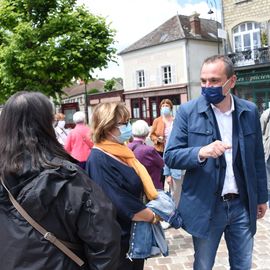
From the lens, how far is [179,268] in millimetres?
4523

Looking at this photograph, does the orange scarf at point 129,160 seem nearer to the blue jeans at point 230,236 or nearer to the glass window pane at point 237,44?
the blue jeans at point 230,236

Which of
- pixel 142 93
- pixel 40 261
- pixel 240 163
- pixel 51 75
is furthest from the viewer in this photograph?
pixel 142 93

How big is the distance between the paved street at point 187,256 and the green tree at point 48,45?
9602 millimetres

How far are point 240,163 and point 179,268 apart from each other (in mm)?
2112

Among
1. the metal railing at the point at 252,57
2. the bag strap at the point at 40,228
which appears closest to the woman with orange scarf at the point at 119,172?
the bag strap at the point at 40,228

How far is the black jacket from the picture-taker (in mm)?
1858

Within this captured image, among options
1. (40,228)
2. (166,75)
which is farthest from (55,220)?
(166,75)

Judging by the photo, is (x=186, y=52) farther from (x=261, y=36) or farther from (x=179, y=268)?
(x=179, y=268)

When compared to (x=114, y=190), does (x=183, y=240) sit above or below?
below

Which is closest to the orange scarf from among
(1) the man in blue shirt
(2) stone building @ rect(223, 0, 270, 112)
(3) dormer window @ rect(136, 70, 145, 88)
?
(1) the man in blue shirt

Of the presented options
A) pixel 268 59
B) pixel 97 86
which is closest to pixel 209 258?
pixel 268 59

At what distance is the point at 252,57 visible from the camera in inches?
1014

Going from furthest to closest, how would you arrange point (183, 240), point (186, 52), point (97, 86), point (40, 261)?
point (97, 86) < point (186, 52) < point (183, 240) < point (40, 261)

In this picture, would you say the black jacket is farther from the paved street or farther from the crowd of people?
the paved street
